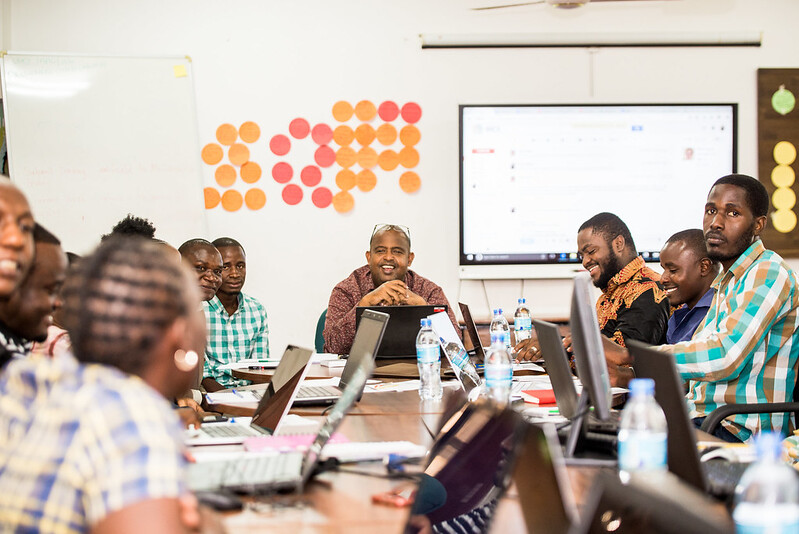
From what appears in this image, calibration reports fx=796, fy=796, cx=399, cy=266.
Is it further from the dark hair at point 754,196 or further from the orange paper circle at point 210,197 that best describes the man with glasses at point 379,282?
the dark hair at point 754,196

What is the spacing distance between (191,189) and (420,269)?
4.85 feet

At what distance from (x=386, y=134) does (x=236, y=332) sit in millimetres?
Result: 1646

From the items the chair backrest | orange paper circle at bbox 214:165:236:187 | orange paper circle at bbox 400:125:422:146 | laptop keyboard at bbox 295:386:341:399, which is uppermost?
orange paper circle at bbox 400:125:422:146

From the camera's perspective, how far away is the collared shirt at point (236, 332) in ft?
12.9

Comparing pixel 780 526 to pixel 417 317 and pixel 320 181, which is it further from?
pixel 320 181

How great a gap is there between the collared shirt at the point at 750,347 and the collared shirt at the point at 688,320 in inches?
19.7

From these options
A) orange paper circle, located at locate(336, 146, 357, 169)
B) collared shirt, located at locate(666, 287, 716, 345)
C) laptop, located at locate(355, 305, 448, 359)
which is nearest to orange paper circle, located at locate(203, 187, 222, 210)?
orange paper circle, located at locate(336, 146, 357, 169)

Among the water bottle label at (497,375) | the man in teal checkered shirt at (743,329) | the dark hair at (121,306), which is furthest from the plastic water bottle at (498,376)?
the dark hair at (121,306)

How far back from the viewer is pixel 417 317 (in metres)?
3.16

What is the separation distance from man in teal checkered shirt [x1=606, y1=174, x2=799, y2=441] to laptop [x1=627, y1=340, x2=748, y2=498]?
0.86 metres

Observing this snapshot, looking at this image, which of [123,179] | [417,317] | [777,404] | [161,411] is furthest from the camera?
[123,179]

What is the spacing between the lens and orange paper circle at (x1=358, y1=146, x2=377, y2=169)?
4926mm

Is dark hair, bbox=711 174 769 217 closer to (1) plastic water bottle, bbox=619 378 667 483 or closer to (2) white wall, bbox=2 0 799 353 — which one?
(1) plastic water bottle, bbox=619 378 667 483

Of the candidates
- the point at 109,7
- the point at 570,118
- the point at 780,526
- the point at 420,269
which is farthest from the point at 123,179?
the point at 780,526
